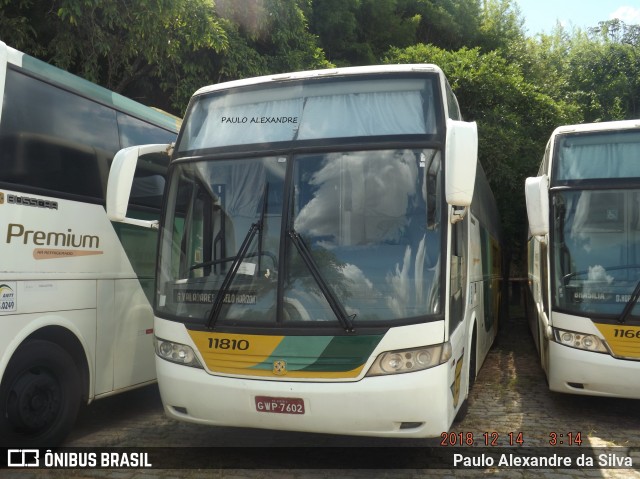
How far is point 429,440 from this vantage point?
602cm

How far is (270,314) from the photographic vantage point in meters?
4.89

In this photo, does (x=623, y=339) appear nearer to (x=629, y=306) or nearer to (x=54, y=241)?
(x=629, y=306)

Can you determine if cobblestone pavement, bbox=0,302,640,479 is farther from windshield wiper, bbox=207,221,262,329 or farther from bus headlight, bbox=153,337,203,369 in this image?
windshield wiper, bbox=207,221,262,329

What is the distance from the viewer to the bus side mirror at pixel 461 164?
15.8ft

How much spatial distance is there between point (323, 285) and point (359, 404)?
2.89ft

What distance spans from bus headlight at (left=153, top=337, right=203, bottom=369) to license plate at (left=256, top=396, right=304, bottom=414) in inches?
23.6

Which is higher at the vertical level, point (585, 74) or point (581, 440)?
point (585, 74)

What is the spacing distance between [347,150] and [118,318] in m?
2.97

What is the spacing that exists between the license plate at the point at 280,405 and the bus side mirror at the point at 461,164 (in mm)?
1844

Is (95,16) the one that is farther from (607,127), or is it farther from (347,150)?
(607,127)

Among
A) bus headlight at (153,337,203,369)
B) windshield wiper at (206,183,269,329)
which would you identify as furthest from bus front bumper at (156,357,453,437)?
windshield wiper at (206,183,269,329)

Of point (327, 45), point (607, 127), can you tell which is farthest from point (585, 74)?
point (607, 127)

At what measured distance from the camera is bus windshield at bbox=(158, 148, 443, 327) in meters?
4.79

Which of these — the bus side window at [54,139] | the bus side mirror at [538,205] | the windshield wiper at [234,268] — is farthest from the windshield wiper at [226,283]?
the bus side mirror at [538,205]
